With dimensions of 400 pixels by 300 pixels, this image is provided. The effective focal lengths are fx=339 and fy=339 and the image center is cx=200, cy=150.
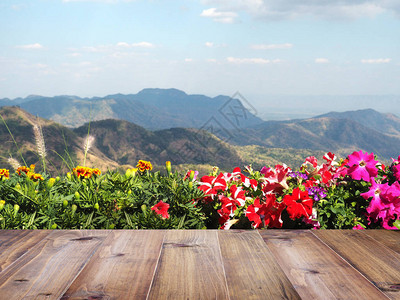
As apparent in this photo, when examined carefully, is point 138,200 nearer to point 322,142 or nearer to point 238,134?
point 238,134

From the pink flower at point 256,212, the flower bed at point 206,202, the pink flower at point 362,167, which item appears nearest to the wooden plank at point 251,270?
the pink flower at point 256,212

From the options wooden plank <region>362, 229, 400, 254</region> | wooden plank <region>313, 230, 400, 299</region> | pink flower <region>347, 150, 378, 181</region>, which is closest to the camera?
wooden plank <region>313, 230, 400, 299</region>

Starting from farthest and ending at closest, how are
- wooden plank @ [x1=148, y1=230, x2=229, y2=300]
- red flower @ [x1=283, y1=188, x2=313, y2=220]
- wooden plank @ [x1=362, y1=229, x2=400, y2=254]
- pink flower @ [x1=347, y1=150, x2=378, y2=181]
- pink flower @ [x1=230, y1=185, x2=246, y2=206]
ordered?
pink flower @ [x1=347, y1=150, x2=378, y2=181]
pink flower @ [x1=230, y1=185, x2=246, y2=206]
red flower @ [x1=283, y1=188, x2=313, y2=220]
wooden plank @ [x1=362, y1=229, x2=400, y2=254]
wooden plank @ [x1=148, y1=230, x2=229, y2=300]

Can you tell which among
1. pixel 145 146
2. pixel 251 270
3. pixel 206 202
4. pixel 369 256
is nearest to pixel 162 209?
pixel 206 202

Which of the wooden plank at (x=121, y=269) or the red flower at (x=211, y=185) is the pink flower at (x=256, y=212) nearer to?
the red flower at (x=211, y=185)

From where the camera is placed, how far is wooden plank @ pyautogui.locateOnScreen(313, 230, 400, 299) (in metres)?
1.28

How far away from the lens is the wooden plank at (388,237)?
65.4 inches

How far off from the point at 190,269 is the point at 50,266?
0.57 metres

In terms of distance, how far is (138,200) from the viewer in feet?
7.49

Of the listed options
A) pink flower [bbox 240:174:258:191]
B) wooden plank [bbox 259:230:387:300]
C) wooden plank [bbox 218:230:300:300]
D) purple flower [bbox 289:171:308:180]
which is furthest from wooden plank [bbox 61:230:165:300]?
purple flower [bbox 289:171:308:180]

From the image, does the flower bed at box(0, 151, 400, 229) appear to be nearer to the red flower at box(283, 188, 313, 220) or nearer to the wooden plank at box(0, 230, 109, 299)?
the red flower at box(283, 188, 313, 220)

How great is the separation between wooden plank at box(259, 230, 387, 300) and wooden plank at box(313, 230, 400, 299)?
0.04 metres

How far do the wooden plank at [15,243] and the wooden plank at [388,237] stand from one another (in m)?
1.70

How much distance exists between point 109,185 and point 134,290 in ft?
4.16
